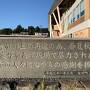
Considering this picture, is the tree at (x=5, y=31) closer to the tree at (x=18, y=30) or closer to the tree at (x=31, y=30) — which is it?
the tree at (x=18, y=30)

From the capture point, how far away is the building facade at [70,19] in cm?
2548

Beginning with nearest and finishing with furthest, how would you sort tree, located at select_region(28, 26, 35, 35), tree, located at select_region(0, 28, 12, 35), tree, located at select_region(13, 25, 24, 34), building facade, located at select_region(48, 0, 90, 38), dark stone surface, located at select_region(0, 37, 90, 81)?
dark stone surface, located at select_region(0, 37, 90, 81)
building facade, located at select_region(48, 0, 90, 38)
tree, located at select_region(0, 28, 12, 35)
tree, located at select_region(28, 26, 35, 35)
tree, located at select_region(13, 25, 24, 34)

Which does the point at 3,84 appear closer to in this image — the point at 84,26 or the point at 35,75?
the point at 35,75

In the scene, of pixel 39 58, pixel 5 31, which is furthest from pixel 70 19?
pixel 5 31

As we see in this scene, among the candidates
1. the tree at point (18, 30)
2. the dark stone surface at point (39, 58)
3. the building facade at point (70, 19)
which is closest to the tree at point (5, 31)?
the tree at point (18, 30)

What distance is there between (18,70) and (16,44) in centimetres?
91

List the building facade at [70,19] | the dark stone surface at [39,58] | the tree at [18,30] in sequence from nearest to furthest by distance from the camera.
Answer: the dark stone surface at [39,58] < the building facade at [70,19] < the tree at [18,30]

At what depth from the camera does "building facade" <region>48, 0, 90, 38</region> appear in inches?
1003

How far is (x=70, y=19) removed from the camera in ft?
133

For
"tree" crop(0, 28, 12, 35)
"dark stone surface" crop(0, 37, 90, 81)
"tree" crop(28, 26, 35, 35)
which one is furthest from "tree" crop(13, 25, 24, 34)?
"dark stone surface" crop(0, 37, 90, 81)

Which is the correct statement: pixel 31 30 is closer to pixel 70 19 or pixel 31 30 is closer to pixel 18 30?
pixel 18 30

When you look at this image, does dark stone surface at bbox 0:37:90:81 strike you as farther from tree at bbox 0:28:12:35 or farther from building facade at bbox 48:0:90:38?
tree at bbox 0:28:12:35

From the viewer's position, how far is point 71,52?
10.5 metres

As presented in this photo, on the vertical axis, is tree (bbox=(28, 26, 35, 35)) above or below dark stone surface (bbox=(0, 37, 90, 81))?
above
